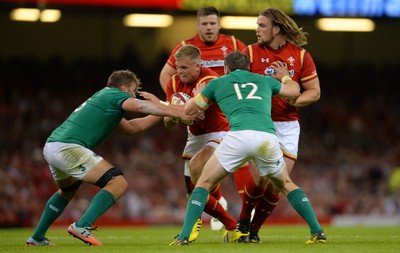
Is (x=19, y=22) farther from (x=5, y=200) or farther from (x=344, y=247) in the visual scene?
(x=344, y=247)

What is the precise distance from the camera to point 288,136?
31.4 feet

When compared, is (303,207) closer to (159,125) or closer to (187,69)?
(187,69)

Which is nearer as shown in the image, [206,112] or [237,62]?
[237,62]

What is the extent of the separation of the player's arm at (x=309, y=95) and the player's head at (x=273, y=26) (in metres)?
0.49

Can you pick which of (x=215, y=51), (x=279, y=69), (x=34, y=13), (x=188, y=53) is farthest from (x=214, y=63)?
(x=34, y=13)

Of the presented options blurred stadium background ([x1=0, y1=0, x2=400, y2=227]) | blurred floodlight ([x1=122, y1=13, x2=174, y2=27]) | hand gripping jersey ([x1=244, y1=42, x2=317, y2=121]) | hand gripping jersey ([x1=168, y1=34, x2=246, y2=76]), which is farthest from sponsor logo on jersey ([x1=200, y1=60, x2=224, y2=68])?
blurred floodlight ([x1=122, y1=13, x2=174, y2=27])

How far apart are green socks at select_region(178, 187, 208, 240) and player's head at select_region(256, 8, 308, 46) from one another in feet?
6.84

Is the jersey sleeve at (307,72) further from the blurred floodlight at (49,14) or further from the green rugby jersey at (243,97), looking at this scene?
the blurred floodlight at (49,14)

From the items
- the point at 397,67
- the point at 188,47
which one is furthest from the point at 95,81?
the point at 188,47

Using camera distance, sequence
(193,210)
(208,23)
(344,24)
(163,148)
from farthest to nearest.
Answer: (163,148) → (344,24) → (208,23) → (193,210)

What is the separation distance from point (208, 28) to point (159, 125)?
12.2m

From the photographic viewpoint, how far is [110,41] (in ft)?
81.7

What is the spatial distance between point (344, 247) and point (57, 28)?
17.3 m

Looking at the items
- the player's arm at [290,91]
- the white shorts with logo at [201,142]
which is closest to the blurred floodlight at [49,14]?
the white shorts with logo at [201,142]
